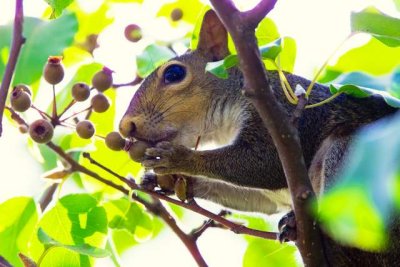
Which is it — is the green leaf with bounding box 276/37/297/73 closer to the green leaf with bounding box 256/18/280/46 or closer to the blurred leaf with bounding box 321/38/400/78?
the green leaf with bounding box 256/18/280/46

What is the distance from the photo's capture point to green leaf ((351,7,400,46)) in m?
1.79

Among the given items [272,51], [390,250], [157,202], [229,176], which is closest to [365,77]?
[272,51]

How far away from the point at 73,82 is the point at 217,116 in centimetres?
74

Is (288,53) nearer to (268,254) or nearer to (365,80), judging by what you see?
(365,80)

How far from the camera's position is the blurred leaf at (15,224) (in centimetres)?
235

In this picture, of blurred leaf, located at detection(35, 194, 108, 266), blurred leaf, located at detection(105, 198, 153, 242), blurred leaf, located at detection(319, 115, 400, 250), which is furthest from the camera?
blurred leaf, located at detection(105, 198, 153, 242)

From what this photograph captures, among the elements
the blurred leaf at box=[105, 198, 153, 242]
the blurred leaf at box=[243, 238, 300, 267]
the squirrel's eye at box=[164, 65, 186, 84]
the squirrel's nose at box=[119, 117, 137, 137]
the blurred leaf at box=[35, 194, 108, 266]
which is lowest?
the blurred leaf at box=[243, 238, 300, 267]

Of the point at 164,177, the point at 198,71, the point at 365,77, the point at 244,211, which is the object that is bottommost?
the point at 244,211

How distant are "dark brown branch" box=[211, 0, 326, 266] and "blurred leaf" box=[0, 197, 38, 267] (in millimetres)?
1077

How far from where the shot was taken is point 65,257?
6.94 ft

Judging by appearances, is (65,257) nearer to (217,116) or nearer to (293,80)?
(217,116)

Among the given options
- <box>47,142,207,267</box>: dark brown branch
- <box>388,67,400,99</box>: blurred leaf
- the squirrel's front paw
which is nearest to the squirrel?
the squirrel's front paw

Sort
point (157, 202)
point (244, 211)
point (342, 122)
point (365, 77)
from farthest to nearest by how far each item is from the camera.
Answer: point (244, 211) → point (342, 122) → point (157, 202) → point (365, 77)

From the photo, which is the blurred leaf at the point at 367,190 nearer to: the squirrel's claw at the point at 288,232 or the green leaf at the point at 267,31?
the squirrel's claw at the point at 288,232
